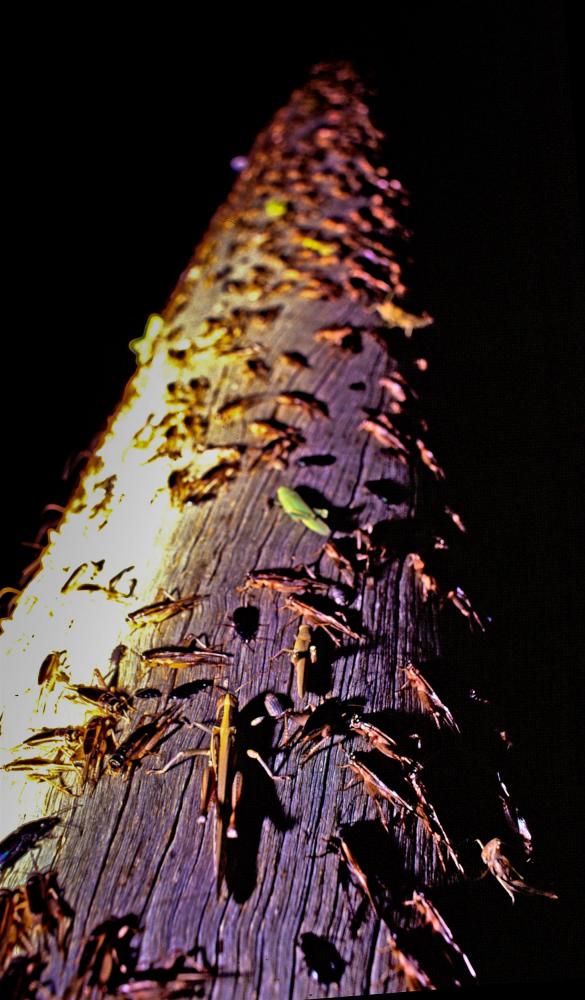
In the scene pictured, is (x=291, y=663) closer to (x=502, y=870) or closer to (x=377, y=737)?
(x=377, y=737)

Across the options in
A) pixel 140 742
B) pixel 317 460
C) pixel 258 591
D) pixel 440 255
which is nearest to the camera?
pixel 140 742

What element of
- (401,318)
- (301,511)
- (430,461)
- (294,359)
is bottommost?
(301,511)

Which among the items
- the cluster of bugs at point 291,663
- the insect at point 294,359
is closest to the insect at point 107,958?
the cluster of bugs at point 291,663

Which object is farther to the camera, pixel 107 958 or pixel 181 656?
pixel 181 656

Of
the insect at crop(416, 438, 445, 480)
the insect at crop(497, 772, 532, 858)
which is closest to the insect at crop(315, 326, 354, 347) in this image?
the insect at crop(416, 438, 445, 480)

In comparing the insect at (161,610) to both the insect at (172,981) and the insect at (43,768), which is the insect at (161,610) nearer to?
the insect at (43,768)

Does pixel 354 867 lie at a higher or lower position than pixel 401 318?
lower

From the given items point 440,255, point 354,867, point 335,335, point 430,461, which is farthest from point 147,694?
point 440,255

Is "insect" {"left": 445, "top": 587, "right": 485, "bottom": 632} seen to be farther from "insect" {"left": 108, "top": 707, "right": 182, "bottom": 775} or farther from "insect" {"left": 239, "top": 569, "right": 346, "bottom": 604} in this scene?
"insect" {"left": 108, "top": 707, "right": 182, "bottom": 775}
